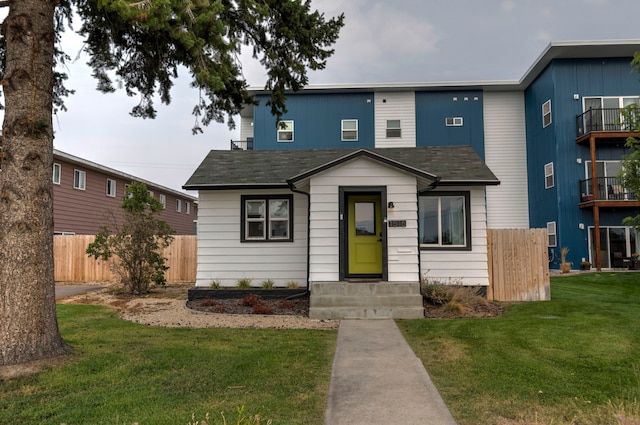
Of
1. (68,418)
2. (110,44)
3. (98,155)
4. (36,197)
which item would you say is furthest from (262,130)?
(98,155)

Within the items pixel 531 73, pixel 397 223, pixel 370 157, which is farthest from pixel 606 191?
pixel 370 157

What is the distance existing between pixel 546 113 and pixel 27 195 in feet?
70.4

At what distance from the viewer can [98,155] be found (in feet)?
159

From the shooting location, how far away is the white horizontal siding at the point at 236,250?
1134cm

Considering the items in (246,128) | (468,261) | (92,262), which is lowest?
(92,262)

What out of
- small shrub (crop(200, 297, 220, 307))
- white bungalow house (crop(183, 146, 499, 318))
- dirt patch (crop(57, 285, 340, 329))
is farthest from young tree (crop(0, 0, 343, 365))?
small shrub (crop(200, 297, 220, 307))

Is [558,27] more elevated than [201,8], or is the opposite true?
[558,27]

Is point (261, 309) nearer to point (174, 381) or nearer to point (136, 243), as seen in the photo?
point (174, 381)

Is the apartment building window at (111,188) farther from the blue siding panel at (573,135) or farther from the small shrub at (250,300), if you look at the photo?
the blue siding panel at (573,135)

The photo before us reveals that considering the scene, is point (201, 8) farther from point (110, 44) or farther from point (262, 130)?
point (262, 130)

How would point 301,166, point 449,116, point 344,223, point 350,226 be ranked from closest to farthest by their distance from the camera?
1. point 344,223
2. point 350,226
3. point 301,166
4. point 449,116

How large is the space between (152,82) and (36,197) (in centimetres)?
417

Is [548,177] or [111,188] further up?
[111,188]

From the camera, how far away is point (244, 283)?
11156 millimetres
